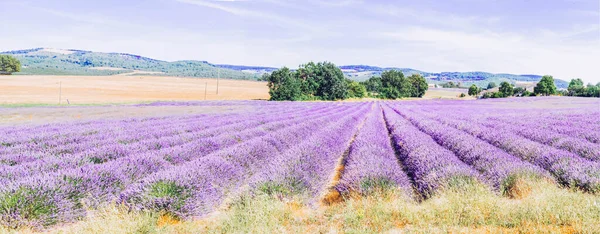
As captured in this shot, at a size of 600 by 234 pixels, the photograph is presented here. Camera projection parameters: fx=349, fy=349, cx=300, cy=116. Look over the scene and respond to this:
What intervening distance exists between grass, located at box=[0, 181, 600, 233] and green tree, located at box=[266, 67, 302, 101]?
50570 millimetres

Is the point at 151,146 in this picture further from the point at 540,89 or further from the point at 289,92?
the point at 540,89

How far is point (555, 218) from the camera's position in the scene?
2988 millimetres

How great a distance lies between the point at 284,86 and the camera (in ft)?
178

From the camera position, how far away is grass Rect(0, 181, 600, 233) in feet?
9.70

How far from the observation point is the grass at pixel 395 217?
2955 millimetres

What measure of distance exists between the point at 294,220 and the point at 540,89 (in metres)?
95.9

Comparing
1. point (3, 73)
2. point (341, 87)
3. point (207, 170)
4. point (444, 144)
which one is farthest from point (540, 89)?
point (3, 73)

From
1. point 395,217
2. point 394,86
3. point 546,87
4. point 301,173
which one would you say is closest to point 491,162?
point 395,217

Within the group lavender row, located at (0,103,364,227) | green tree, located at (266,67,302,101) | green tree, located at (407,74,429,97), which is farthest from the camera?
green tree, located at (407,74,429,97)

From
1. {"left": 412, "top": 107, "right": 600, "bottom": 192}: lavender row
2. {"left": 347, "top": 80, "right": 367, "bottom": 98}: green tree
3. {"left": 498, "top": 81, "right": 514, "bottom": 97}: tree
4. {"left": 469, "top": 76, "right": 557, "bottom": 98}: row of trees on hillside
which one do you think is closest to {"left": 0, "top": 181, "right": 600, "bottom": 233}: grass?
{"left": 412, "top": 107, "right": 600, "bottom": 192}: lavender row

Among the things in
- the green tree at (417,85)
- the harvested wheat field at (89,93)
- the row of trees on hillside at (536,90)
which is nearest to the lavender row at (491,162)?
the harvested wheat field at (89,93)

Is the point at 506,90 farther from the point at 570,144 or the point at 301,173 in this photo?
the point at 301,173

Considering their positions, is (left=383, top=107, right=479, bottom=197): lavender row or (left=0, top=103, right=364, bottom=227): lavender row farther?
(left=383, top=107, right=479, bottom=197): lavender row

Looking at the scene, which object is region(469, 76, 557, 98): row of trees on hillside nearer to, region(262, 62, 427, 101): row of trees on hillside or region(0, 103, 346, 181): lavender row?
region(262, 62, 427, 101): row of trees on hillside
